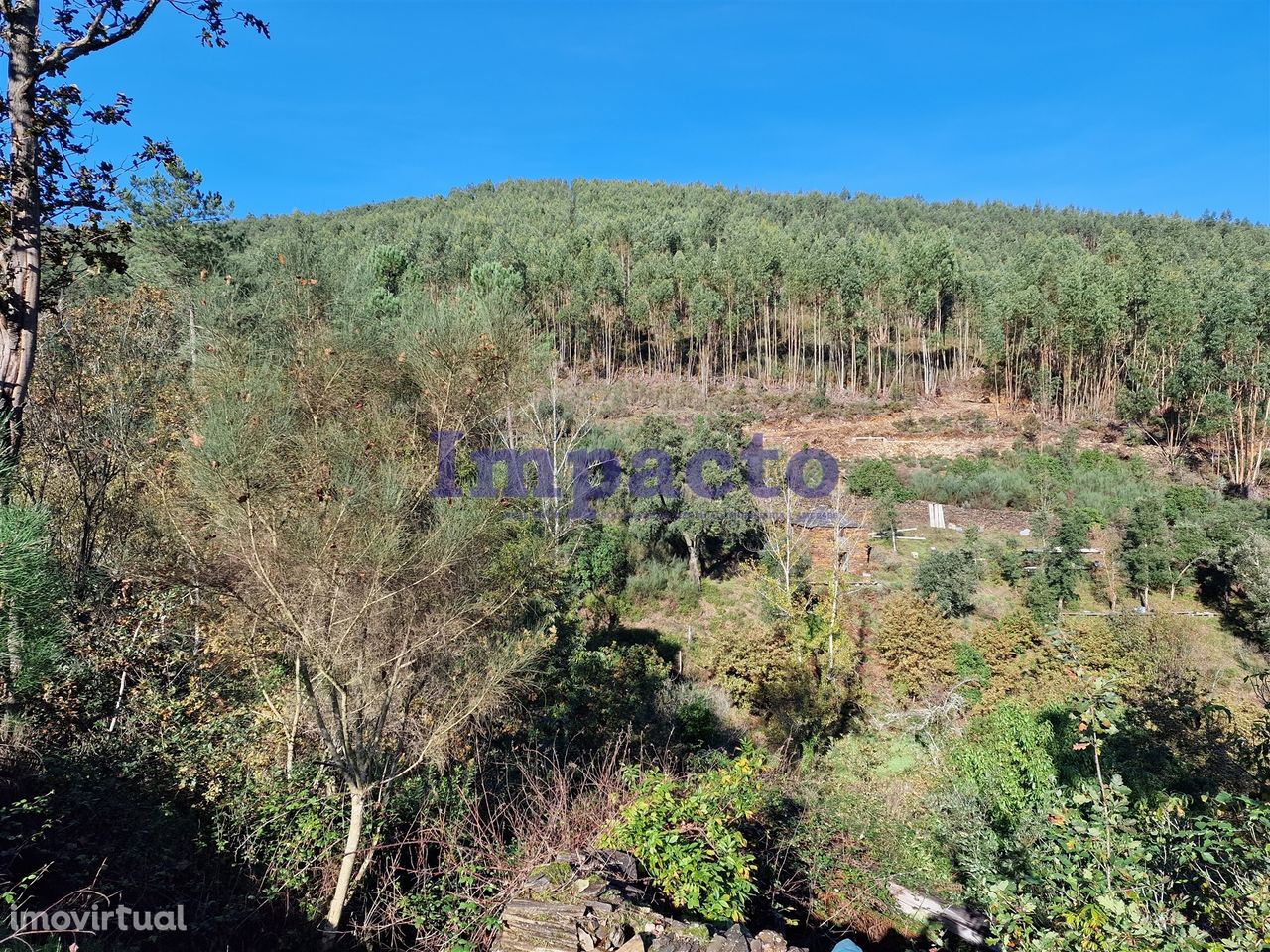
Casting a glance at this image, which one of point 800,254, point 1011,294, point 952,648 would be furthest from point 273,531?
point 800,254

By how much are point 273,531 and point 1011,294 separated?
33.1 metres

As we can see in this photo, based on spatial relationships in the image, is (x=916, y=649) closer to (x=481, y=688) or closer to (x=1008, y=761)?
(x=1008, y=761)

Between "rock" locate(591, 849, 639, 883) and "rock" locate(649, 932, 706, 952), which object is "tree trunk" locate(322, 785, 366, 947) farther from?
"rock" locate(649, 932, 706, 952)

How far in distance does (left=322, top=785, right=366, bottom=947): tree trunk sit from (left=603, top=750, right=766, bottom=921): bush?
5.29ft

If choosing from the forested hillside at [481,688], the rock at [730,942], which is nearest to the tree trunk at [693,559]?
the forested hillside at [481,688]

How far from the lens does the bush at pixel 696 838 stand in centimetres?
385

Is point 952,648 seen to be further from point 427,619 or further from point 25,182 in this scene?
point 25,182

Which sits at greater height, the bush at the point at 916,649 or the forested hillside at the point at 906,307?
the forested hillside at the point at 906,307

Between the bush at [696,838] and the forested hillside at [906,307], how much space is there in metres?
15.3

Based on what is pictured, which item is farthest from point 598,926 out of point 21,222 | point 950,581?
point 950,581

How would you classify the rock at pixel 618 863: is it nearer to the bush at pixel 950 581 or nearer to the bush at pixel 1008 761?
the bush at pixel 1008 761

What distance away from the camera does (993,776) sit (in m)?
7.38

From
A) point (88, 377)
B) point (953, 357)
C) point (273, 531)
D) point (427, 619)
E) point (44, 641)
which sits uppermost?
point (953, 357)

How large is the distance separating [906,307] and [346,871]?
34.7 meters
